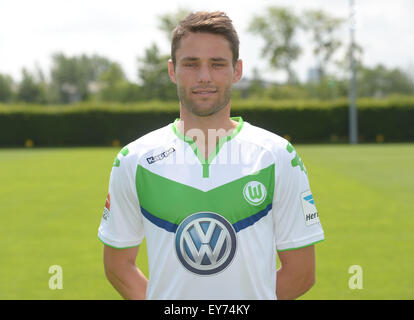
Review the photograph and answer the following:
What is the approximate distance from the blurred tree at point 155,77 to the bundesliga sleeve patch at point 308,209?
182 feet

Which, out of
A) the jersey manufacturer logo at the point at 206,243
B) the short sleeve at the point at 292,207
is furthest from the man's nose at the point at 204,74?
the jersey manufacturer logo at the point at 206,243

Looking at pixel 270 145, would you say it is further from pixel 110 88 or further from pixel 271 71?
pixel 110 88

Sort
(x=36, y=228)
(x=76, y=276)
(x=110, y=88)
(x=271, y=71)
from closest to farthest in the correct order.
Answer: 1. (x=76, y=276)
2. (x=36, y=228)
3. (x=271, y=71)
4. (x=110, y=88)

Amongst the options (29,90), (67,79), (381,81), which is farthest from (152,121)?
(381,81)

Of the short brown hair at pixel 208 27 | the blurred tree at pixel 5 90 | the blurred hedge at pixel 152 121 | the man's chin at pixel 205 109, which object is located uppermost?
the short brown hair at pixel 208 27

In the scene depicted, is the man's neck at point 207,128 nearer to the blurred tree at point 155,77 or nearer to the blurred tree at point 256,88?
the blurred tree at point 155,77

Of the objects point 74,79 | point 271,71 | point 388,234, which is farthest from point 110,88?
point 388,234

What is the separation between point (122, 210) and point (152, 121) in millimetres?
37990

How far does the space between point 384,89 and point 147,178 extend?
384 feet

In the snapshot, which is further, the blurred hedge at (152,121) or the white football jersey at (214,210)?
the blurred hedge at (152,121)

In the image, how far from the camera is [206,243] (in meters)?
2.18

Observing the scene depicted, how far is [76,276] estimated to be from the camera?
244 inches

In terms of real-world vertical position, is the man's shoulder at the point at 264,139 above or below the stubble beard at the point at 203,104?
below

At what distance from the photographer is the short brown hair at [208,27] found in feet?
7.34
